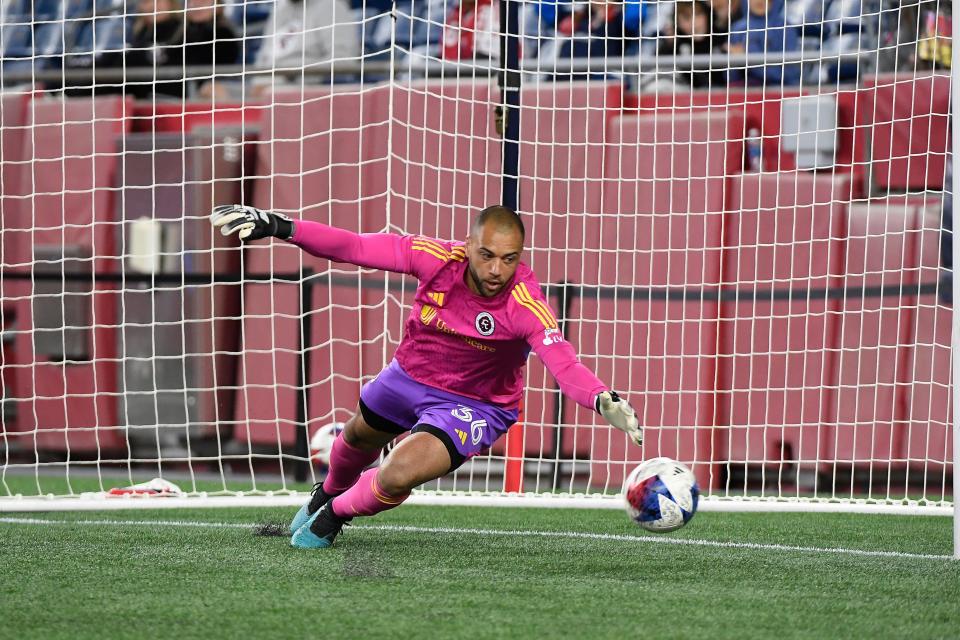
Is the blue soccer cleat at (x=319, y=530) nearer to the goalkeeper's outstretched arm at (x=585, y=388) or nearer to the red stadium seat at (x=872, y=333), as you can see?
the goalkeeper's outstretched arm at (x=585, y=388)

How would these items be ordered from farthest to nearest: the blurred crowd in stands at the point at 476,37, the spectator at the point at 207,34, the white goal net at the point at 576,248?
the spectator at the point at 207,34, the blurred crowd in stands at the point at 476,37, the white goal net at the point at 576,248

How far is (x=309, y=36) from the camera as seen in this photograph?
11.6 m

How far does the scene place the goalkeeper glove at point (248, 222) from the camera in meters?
5.05

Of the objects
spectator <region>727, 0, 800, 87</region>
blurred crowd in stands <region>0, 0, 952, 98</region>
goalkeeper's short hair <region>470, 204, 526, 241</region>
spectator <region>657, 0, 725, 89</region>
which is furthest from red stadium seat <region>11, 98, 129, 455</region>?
goalkeeper's short hair <region>470, 204, 526, 241</region>

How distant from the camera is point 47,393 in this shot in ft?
35.2

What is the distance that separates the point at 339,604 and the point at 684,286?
16.9ft

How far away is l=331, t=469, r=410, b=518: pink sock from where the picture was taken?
17.8 ft

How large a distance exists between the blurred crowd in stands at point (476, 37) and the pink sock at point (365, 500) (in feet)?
13.1

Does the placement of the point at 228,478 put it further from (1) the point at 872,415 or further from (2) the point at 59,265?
(1) the point at 872,415

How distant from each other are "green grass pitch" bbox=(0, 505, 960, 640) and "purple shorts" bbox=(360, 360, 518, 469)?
1.50 feet

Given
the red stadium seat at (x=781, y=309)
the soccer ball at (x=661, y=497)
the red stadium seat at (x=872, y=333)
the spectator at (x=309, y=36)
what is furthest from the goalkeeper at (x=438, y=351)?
the spectator at (x=309, y=36)

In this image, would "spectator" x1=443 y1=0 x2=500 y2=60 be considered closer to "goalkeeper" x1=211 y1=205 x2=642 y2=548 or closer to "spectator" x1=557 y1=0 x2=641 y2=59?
"spectator" x1=557 y1=0 x2=641 y2=59

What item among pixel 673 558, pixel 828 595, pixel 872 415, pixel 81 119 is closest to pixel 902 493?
pixel 872 415

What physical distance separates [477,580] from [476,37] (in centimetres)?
531
